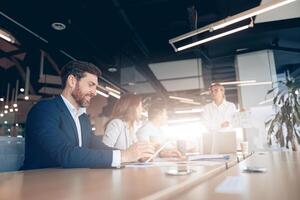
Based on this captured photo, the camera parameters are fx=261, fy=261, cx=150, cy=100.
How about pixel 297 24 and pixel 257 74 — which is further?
pixel 257 74

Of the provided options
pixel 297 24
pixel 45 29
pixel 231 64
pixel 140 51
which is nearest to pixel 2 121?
pixel 45 29

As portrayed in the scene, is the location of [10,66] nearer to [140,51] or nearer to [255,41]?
[140,51]

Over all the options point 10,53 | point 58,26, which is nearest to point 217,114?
point 58,26

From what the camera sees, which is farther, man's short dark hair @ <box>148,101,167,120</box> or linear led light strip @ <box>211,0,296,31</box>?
man's short dark hair @ <box>148,101,167,120</box>

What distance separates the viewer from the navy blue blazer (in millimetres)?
1226

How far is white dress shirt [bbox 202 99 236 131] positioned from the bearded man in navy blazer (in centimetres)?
201

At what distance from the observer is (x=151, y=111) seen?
333 cm

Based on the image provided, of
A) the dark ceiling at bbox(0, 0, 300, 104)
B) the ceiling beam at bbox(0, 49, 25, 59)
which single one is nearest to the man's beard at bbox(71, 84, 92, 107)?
the dark ceiling at bbox(0, 0, 300, 104)

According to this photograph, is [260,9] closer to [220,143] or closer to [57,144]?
[220,143]

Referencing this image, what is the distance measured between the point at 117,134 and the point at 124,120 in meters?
0.19

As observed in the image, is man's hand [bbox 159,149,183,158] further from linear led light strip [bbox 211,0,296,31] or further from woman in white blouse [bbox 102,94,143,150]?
linear led light strip [bbox 211,0,296,31]

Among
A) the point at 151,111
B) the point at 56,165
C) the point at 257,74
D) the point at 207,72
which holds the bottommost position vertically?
the point at 56,165

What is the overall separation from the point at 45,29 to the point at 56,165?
362cm

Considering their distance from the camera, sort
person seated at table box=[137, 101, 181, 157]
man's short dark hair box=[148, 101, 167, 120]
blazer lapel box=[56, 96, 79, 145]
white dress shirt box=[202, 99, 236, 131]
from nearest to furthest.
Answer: blazer lapel box=[56, 96, 79, 145]
person seated at table box=[137, 101, 181, 157]
man's short dark hair box=[148, 101, 167, 120]
white dress shirt box=[202, 99, 236, 131]
